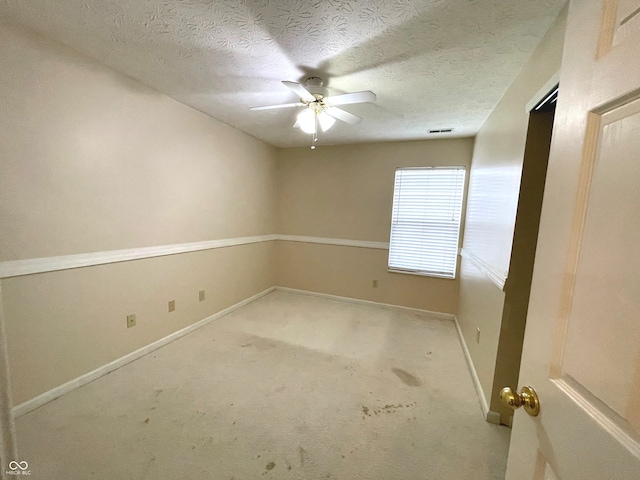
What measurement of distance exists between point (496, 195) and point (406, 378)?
1658mm

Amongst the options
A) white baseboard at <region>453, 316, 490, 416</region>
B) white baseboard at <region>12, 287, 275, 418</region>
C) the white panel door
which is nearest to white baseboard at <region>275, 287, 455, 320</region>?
white baseboard at <region>453, 316, 490, 416</region>

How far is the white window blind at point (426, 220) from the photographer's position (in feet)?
10.6

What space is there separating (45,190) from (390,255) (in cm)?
347

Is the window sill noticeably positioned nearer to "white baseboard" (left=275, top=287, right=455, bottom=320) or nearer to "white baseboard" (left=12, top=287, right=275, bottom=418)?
"white baseboard" (left=275, top=287, right=455, bottom=320)

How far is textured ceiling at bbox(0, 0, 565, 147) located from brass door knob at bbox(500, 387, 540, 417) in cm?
162

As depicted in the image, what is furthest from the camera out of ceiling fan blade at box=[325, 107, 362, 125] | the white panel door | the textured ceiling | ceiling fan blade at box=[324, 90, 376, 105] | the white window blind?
the white window blind

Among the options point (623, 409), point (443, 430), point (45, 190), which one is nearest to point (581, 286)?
point (623, 409)

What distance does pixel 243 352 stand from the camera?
2.36 metres

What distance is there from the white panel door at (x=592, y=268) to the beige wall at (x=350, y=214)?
2857 millimetres

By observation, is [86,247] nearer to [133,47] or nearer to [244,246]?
[133,47]

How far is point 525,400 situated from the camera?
65 cm

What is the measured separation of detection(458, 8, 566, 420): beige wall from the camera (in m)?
1.41

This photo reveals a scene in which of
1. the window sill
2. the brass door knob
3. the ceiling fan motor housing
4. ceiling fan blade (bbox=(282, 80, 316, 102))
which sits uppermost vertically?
the ceiling fan motor housing

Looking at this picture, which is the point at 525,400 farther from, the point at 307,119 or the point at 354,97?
the point at 307,119
